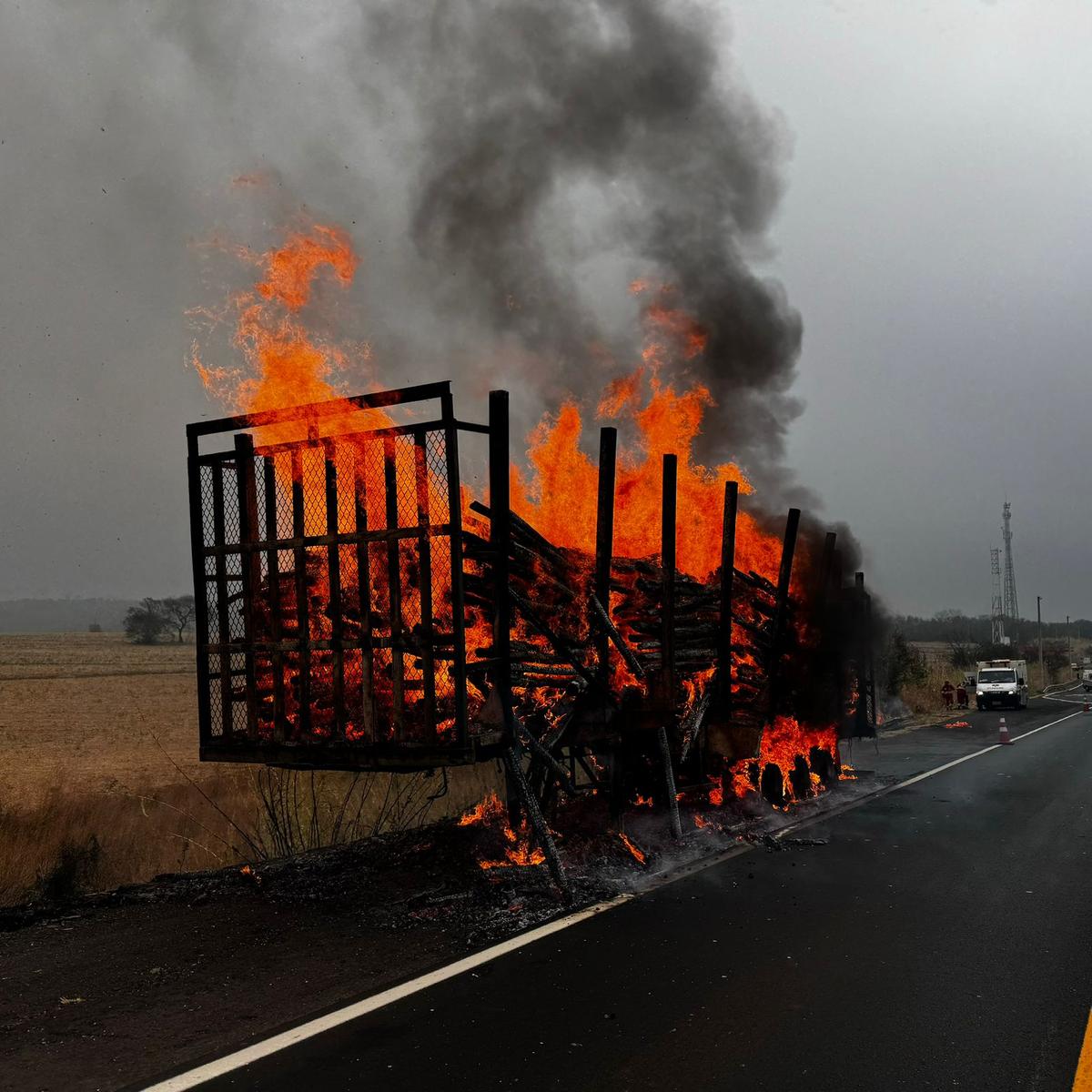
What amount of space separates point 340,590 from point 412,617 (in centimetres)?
63

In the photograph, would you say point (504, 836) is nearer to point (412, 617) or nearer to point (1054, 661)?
point (412, 617)

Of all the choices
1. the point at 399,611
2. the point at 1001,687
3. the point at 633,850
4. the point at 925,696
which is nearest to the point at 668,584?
the point at 633,850

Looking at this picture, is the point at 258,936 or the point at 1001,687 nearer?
the point at 258,936

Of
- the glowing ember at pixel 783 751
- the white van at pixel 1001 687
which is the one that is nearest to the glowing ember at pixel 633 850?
the glowing ember at pixel 783 751

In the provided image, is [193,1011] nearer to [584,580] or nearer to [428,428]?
[428,428]

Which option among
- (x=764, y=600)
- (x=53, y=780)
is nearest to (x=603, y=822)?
(x=764, y=600)

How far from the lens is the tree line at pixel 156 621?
10494 cm

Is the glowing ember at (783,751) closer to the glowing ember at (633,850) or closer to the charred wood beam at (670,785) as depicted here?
the charred wood beam at (670,785)

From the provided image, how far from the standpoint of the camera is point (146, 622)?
105625 mm

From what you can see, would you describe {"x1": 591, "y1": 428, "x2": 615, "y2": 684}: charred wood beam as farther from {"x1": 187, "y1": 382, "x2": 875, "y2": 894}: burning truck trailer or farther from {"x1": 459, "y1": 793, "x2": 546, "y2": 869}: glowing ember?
{"x1": 459, "y1": 793, "x2": 546, "y2": 869}: glowing ember

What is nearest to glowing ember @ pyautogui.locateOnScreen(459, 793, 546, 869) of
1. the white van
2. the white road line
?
the white road line

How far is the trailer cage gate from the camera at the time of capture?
7.28 metres

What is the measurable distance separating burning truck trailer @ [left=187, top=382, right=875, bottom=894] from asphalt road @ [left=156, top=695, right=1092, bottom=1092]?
1.56 meters

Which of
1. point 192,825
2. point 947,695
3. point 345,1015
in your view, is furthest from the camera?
point 947,695
